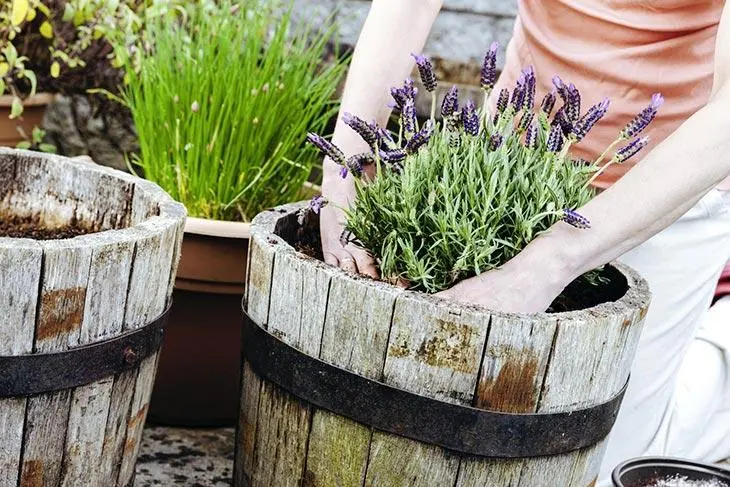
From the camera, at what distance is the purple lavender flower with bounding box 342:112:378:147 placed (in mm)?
1862

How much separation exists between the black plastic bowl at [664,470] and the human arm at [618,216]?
0.40m

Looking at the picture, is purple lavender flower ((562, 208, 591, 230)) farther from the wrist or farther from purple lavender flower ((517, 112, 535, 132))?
purple lavender flower ((517, 112, 535, 132))

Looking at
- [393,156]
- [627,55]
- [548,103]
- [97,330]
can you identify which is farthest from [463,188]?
[627,55]

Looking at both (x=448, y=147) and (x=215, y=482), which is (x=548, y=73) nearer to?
(x=448, y=147)

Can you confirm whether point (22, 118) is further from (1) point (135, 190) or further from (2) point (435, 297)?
(2) point (435, 297)

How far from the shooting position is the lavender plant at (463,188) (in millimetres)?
1783

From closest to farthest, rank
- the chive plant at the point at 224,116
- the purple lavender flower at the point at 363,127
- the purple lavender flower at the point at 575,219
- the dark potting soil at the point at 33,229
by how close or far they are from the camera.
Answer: the purple lavender flower at the point at 575,219 → the purple lavender flower at the point at 363,127 → the dark potting soil at the point at 33,229 → the chive plant at the point at 224,116

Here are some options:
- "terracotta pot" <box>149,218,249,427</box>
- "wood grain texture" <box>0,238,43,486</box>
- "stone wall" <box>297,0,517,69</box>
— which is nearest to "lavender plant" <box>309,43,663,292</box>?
"wood grain texture" <box>0,238,43,486</box>

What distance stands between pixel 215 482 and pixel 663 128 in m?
1.36

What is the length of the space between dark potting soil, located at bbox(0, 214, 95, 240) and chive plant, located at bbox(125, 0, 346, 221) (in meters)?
0.57

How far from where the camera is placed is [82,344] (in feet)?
5.67

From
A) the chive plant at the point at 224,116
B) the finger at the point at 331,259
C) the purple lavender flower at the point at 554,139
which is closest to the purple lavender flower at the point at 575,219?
the purple lavender flower at the point at 554,139

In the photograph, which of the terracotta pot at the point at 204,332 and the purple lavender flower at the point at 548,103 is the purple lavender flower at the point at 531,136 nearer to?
the purple lavender flower at the point at 548,103

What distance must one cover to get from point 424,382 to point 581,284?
0.52 metres
